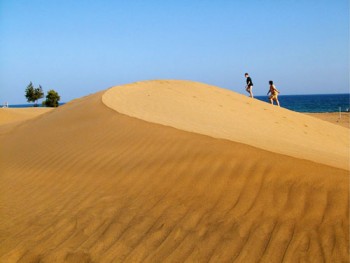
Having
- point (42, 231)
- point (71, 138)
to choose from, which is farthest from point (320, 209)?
point (71, 138)

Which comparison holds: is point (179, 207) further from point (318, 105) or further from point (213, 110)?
point (318, 105)

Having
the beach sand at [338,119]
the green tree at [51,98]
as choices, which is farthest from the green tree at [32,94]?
the beach sand at [338,119]

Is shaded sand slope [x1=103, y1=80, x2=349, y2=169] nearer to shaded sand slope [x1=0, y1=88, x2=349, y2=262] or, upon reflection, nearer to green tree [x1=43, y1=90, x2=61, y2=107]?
shaded sand slope [x1=0, y1=88, x2=349, y2=262]

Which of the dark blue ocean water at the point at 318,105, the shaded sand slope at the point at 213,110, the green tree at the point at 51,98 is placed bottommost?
the dark blue ocean water at the point at 318,105

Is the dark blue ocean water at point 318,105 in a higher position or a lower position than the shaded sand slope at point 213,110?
lower

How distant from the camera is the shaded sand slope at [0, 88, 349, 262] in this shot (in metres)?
3.31

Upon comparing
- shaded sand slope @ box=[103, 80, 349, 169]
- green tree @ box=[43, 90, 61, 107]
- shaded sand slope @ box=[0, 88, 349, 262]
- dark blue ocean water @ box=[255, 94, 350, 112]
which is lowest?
dark blue ocean water @ box=[255, 94, 350, 112]

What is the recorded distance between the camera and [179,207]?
4012mm

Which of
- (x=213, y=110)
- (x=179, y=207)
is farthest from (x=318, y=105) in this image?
(x=179, y=207)

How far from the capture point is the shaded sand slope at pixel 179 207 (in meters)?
3.31

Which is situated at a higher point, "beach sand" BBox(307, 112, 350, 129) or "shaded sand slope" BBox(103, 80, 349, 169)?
"shaded sand slope" BBox(103, 80, 349, 169)

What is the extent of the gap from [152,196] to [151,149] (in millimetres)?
1498

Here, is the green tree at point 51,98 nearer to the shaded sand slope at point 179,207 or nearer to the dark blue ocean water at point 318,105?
the dark blue ocean water at point 318,105

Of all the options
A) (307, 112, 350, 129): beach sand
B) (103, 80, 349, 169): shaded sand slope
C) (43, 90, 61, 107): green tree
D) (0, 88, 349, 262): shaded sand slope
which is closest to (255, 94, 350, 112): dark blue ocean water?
(307, 112, 350, 129): beach sand
